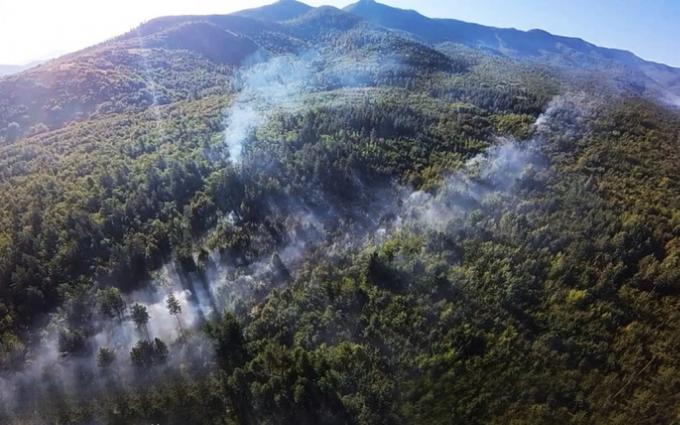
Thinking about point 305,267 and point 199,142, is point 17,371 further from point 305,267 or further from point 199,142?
point 199,142

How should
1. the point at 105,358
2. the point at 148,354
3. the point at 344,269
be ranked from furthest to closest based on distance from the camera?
the point at 344,269
the point at 148,354
the point at 105,358

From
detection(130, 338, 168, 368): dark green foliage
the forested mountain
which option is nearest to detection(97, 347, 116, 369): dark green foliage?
the forested mountain

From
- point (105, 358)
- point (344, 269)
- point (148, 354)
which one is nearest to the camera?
point (105, 358)

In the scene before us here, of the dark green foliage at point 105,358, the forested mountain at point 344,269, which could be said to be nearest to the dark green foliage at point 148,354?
the forested mountain at point 344,269

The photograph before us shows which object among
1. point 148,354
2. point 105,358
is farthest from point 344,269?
point 105,358

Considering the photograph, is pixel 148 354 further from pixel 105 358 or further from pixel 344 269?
pixel 344 269

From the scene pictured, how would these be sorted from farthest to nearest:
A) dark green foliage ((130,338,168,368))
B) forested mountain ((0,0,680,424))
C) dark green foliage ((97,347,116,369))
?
dark green foliage ((130,338,168,368)) → dark green foliage ((97,347,116,369)) → forested mountain ((0,0,680,424))

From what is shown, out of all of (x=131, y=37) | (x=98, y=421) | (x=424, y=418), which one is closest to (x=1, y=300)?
(x=98, y=421)

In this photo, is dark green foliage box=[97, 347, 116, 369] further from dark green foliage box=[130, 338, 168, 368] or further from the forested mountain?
dark green foliage box=[130, 338, 168, 368]
